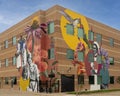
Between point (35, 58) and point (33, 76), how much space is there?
2.87 m

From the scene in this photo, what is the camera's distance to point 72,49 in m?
45.4

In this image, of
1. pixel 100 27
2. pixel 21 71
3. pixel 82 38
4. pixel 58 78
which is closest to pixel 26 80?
pixel 21 71

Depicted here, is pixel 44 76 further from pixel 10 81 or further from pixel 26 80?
pixel 10 81

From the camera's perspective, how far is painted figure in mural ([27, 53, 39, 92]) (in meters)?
43.8

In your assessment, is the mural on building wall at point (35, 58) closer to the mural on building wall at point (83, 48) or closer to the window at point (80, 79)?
the mural on building wall at point (83, 48)

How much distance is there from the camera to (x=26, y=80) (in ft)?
155

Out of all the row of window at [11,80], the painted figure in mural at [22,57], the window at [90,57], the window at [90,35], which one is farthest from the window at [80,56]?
the row of window at [11,80]

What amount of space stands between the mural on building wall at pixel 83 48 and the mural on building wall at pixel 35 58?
132 inches

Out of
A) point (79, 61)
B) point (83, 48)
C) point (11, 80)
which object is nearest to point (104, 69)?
point (83, 48)

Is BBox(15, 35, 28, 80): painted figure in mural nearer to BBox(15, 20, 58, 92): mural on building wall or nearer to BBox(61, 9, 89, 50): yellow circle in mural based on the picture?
BBox(15, 20, 58, 92): mural on building wall

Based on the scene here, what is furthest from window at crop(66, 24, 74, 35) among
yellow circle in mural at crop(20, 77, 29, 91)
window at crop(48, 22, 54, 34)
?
yellow circle in mural at crop(20, 77, 29, 91)

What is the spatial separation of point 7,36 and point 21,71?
458 inches

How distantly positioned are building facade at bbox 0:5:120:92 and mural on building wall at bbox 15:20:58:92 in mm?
435

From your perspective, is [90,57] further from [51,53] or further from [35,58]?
[35,58]
